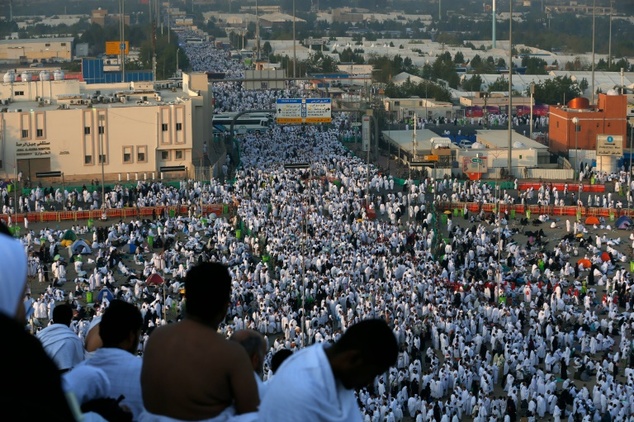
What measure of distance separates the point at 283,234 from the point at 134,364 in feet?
68.2

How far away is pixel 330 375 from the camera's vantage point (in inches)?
131

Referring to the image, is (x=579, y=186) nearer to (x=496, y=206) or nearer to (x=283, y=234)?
(x=496, y=206)

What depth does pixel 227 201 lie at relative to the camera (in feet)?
98.8

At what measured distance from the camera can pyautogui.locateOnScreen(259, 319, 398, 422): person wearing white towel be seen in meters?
3.32

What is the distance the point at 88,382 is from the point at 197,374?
589 millimetres

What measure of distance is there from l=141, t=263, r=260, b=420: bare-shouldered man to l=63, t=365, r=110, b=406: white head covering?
33 centimetres

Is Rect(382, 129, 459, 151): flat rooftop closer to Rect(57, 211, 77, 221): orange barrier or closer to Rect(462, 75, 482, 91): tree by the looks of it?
Rect(57, 211, 77, 221): orange barrier

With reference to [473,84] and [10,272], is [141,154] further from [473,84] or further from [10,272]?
[10,272]

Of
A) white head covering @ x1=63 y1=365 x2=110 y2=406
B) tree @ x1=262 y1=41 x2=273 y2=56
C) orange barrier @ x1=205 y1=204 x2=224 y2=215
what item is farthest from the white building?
tree @ x1=262 y1=41 x2=273 y2=56

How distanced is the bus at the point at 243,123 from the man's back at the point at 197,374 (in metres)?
40.8

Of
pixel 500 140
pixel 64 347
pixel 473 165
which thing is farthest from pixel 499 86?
pixel 64 347

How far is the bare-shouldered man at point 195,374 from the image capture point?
12.0 ft

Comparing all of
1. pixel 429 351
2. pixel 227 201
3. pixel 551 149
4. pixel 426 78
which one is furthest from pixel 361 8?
pixel 429 351

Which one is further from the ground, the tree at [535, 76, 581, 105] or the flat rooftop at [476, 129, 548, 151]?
the tree at [535, 76, 581, 105]
